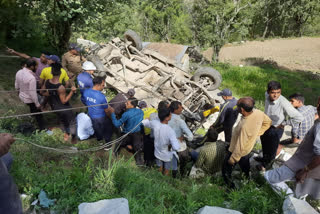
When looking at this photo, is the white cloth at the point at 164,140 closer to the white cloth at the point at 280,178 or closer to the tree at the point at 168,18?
the white cloth at the point at 280,178

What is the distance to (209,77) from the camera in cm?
686

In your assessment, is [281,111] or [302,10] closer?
[281,111]

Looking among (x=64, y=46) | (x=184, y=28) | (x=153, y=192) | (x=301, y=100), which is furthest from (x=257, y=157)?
(x=184, y=28)

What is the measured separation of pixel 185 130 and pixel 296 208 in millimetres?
1946

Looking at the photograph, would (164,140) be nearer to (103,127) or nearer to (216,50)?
(103,127)

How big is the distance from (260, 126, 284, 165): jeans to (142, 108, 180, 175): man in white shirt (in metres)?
1.63

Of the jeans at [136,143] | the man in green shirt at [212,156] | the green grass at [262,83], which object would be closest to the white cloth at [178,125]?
the man in green shirt at [212,156]

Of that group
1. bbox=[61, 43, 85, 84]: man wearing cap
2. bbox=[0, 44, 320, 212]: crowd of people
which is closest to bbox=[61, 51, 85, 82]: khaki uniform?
bbox=[61, 43, 85, 84]: man wearing cap

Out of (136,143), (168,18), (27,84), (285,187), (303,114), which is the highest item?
(168,18)

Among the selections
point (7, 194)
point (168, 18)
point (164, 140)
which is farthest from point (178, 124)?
point (168, 18)

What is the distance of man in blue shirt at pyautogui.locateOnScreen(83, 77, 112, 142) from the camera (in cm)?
405

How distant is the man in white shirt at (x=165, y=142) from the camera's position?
3572 millimetres

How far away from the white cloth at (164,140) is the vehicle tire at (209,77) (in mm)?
3418

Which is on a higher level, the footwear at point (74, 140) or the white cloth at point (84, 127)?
the white cloth at point (84, 127)
